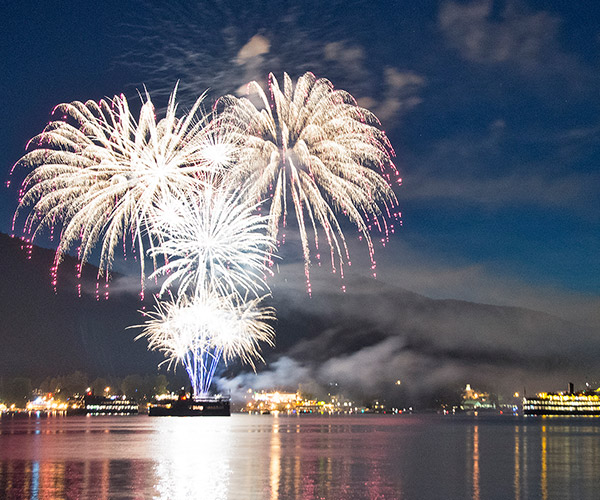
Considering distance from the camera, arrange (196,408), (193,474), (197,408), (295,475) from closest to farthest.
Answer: (295,475) → (193,474) → (196,408) → (197,408)

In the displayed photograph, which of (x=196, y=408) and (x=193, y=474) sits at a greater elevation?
(x=193, y=474)

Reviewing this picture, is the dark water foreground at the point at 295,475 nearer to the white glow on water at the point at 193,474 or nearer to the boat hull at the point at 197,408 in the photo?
the white glow on water at the point at 193,474

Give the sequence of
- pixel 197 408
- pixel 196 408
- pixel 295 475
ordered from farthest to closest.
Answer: pixel 197 408 < pixel 196 408 < pixel 295 475

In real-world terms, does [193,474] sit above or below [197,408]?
above

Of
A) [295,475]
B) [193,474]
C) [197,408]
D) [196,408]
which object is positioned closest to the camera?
[295,475]

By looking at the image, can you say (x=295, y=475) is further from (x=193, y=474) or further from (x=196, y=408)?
(x=196, y=408)

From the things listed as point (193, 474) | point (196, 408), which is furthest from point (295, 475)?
point (196, 408)

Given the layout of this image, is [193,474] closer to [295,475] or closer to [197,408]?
[295,475]

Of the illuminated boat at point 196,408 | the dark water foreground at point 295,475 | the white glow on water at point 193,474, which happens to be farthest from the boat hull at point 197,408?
Result: the white glow on water at point 193,474

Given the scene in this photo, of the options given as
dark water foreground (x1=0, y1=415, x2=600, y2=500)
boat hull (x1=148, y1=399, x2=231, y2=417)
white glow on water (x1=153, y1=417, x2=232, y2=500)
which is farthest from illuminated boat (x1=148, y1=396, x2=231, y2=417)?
dark water foreground (x1=0, y1=415, x2=600, y2=500)

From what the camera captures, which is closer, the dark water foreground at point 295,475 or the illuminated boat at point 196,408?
the dark water foreground at point 295,475

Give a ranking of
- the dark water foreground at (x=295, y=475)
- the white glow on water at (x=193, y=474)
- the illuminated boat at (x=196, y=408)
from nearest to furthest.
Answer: the white glow on water at (x=193, y=474) → the dark water foreground at (x=295, y=475) → the illuminated boat at (x=196, y=408)

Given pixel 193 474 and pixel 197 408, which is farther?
pixel 197 408

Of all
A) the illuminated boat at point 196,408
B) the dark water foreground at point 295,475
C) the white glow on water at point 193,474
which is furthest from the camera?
the illuminated boat at point 196,408
